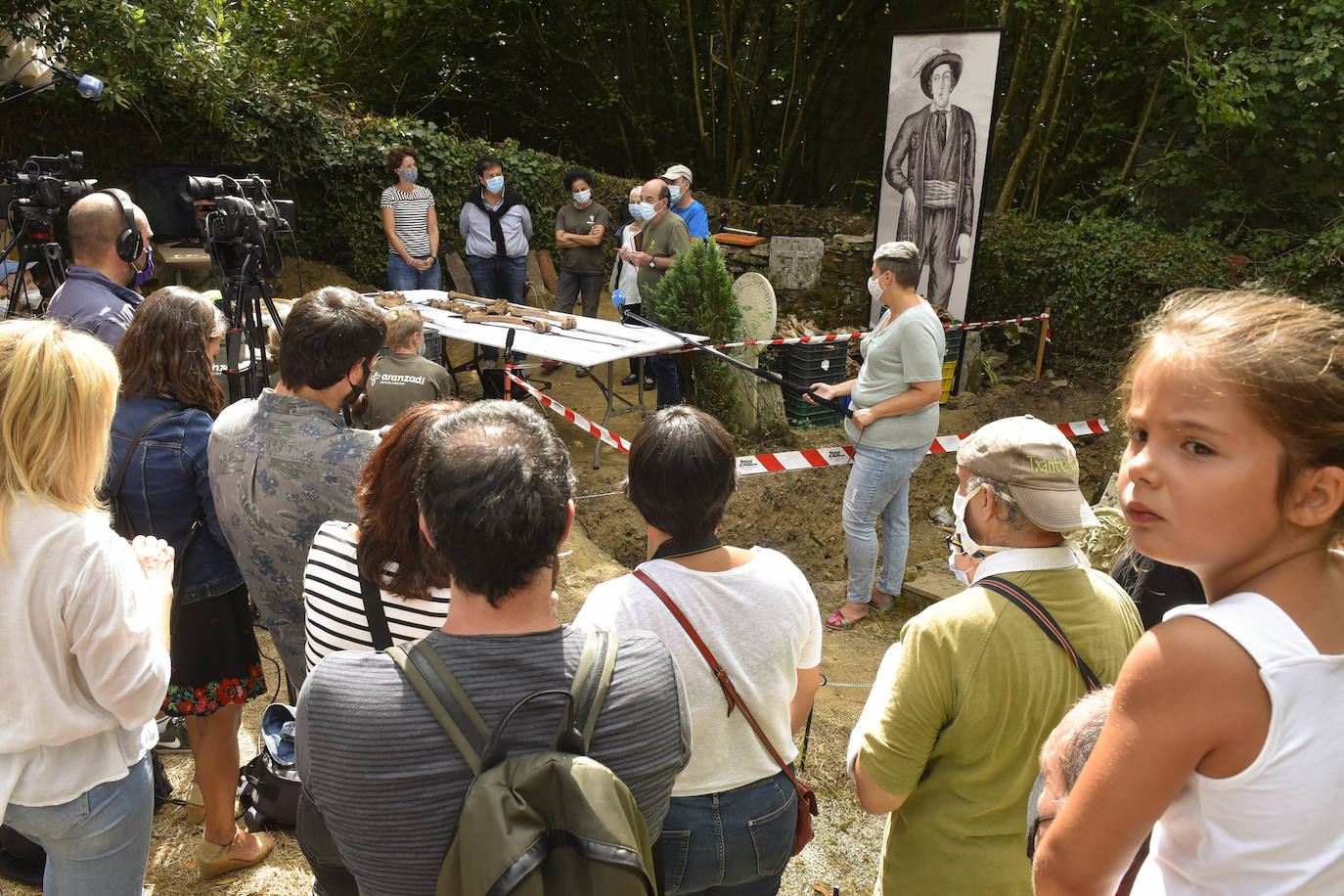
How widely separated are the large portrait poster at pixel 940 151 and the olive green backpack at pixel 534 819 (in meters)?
8.17

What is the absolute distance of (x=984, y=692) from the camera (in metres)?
1.63

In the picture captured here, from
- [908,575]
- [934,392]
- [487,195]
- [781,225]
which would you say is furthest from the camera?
[781,225]

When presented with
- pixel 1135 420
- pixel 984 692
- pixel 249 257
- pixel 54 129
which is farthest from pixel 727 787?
pixel 54 129

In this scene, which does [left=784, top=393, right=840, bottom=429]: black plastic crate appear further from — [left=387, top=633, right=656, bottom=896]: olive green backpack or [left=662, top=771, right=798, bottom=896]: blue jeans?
[left=387, top=633, right=656, bottom=896]: olive green backpack

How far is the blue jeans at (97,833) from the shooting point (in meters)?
1.75

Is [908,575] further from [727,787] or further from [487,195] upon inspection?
[487,195]

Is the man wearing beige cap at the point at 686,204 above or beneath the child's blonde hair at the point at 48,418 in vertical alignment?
above

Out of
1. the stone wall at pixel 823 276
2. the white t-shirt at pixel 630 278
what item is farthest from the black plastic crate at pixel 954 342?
the white t-shirt at pixel 630 278

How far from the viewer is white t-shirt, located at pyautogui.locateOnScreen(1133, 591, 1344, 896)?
90 cm

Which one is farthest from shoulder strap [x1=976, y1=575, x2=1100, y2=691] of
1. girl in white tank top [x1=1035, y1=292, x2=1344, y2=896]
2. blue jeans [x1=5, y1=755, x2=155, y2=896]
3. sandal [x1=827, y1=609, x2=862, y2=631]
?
sandal [x1=827, y1=609, x2=862, y2=631]

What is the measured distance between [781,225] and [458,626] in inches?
427

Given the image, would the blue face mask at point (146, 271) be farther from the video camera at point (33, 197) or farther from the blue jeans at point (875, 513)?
the blue jeans at point (875, 513)

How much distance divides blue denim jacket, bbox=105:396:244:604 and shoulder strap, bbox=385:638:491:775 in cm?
156

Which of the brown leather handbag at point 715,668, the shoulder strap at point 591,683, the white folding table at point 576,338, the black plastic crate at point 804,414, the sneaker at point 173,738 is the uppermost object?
the shoulder strap at point 591,683
